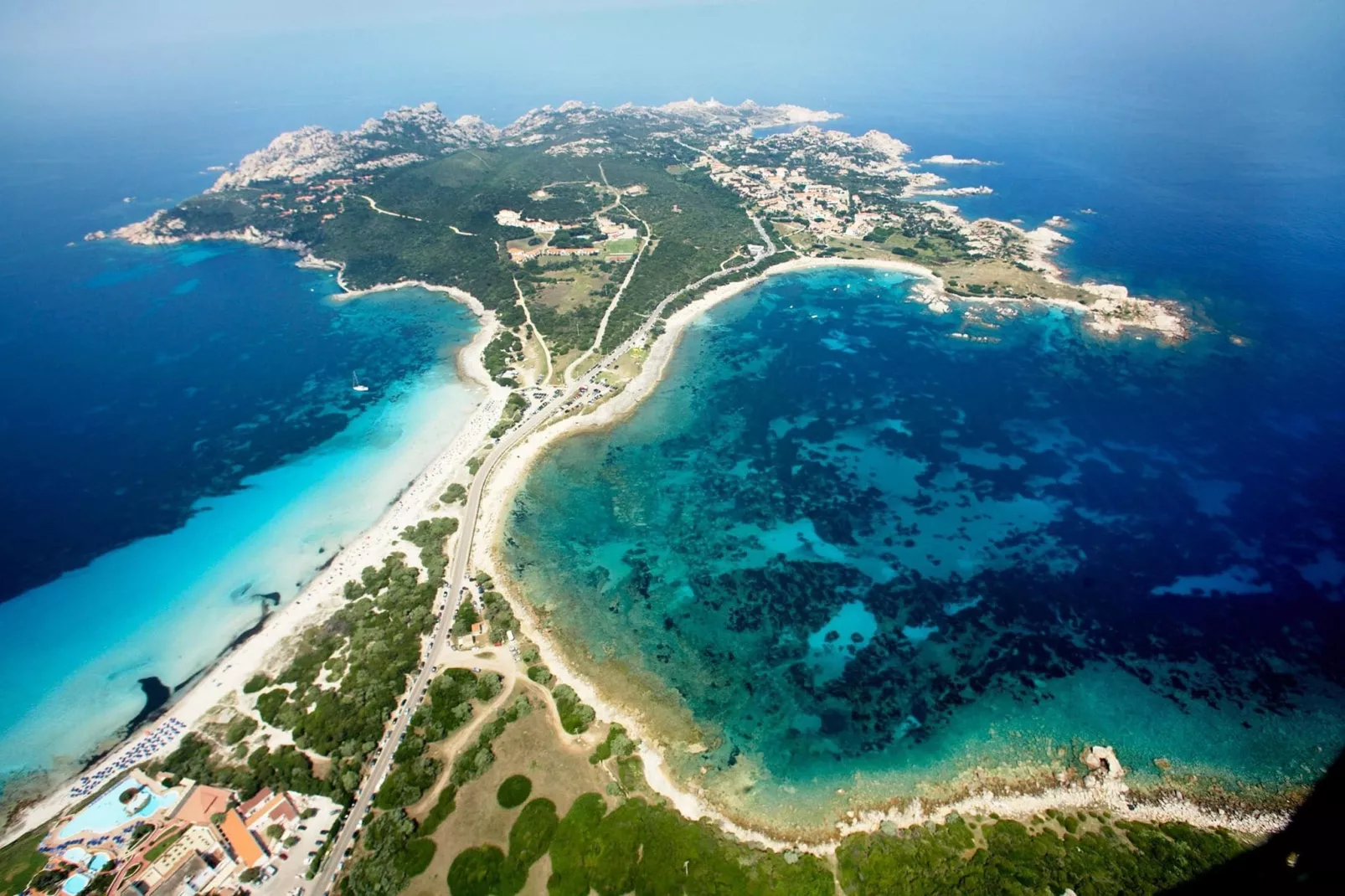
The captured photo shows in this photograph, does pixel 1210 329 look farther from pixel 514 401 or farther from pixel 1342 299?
pixel 514 401

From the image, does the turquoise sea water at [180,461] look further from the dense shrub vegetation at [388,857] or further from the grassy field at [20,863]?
the dense shrub vegetation at [388,857]

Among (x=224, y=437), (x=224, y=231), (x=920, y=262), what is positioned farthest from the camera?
(x=224, y=231)

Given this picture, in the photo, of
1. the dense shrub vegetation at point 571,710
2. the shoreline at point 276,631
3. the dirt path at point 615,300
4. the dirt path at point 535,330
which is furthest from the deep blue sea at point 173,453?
the dense shrub vegetation at point 571,710

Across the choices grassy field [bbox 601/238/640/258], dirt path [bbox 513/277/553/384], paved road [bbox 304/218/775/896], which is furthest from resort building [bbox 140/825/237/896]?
grassy field [bbox 601/238/640/258]

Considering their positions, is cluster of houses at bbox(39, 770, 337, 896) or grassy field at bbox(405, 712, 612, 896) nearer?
cluster of houses at bbox(39, 770, 337, 896)

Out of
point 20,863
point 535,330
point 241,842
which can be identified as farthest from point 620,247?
point 20,863

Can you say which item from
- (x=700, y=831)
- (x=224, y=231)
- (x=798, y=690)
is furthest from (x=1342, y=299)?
(x=224, y=231)

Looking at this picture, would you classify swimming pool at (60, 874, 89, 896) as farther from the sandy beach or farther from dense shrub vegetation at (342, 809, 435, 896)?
dense shrub vegetation at (342, 809, 435, 896)
